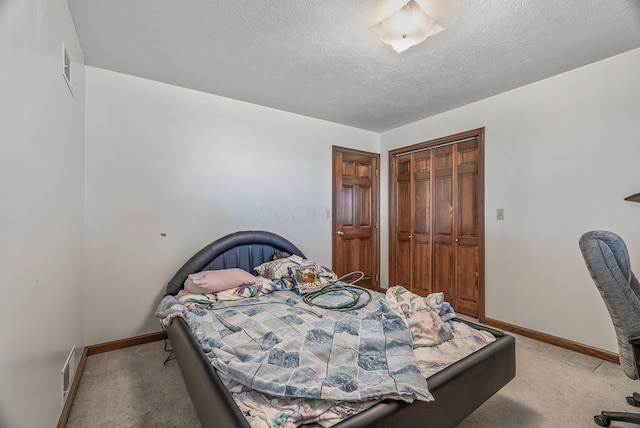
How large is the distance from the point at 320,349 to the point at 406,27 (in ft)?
6.69

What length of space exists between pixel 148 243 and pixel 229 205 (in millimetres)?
864

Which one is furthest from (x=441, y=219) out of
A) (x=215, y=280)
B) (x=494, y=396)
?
(x=215, y=280)

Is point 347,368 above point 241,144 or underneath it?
underneath

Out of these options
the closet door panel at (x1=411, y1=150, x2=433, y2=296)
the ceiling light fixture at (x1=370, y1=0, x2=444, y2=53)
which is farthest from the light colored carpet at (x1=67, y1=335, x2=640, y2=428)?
the ceiling light fixture at (x1=370, y1=0, x2=444, y2=53)

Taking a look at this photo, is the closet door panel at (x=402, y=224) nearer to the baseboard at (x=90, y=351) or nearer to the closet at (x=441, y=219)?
the closet at (x=441, y=219)

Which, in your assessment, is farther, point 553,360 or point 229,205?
point 229,205

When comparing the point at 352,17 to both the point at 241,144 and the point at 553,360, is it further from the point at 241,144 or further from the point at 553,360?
the point at 553,360

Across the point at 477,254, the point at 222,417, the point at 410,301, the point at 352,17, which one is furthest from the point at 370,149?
the point at 222,417

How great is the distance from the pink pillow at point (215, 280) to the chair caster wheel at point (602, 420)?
2.49 m

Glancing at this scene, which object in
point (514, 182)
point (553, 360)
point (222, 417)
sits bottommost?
point (553, 360)

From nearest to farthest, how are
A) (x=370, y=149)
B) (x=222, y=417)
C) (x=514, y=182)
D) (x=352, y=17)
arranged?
(x=222, y=417) < (x=352, y=17) < (x=514, y=182) < (x=370, y=149)

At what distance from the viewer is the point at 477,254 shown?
10.7 ft

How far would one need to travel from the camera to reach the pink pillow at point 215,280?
2.41 metres

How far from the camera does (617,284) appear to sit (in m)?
1.37
